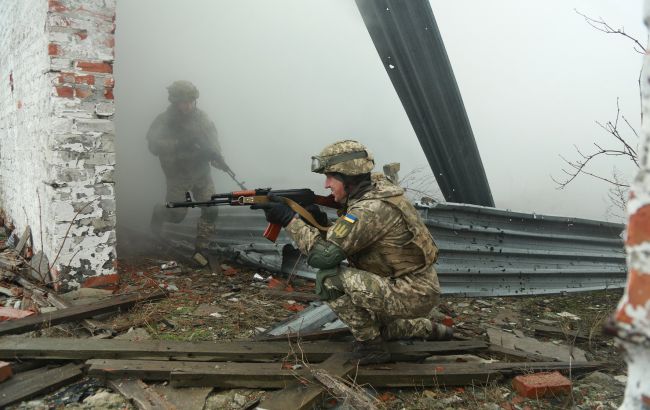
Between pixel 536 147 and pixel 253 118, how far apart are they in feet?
16.7

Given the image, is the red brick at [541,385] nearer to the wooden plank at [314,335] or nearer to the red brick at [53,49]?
the wooden plank at [314,335]

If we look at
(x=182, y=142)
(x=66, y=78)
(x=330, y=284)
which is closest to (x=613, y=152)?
(x=330, y=284)

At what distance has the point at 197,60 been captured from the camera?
8.50 metres

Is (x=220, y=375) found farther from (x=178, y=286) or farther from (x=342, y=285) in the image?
(x=178, y=286)

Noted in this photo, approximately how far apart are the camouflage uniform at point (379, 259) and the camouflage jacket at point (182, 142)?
3.41 m

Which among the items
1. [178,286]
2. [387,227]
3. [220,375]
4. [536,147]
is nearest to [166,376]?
[220,375]

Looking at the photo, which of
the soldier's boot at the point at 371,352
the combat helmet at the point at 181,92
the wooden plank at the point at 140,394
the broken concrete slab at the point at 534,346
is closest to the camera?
the wooden plank at the point at 140,394

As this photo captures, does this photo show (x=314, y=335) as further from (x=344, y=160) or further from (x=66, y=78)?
(x=66, y=78)

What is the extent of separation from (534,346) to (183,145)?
14.6 ft

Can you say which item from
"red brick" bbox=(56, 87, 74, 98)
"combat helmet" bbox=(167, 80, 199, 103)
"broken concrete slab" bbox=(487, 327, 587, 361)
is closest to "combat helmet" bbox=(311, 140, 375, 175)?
"broken concrete slab" bbox=(487, 327, 587, 361)

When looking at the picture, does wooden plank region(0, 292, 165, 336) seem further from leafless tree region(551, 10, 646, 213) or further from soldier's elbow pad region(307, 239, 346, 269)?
leafless tree region(551, 10, 646, 213)

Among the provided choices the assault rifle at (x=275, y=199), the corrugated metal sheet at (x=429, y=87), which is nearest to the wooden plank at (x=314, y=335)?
the assault rifle at (x=275, y=199)

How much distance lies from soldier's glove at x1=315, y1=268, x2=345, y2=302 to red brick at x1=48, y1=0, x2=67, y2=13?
2649 mm

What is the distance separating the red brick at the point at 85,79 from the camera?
341 cm
